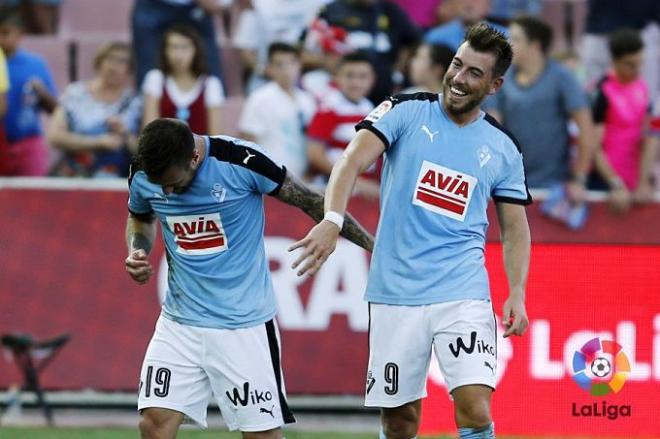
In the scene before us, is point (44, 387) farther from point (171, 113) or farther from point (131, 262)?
point (131, 262)

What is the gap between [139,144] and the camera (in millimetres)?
6516

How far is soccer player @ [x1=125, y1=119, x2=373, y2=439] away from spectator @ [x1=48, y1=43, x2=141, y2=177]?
169 inches

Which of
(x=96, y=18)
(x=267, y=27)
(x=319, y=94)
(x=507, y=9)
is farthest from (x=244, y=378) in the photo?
(x=96, y=18)

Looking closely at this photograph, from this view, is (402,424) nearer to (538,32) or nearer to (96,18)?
(538,32)

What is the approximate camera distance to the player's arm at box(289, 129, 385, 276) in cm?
605

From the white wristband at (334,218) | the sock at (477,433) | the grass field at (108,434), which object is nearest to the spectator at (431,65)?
the grass field at (108,434)

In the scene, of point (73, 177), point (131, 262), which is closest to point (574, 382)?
point (131, 262)

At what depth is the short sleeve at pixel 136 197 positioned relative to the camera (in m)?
6.89

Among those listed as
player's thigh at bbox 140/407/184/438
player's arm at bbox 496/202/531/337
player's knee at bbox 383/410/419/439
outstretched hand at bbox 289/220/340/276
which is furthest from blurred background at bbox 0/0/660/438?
outstretched hand at bbox 289/220/340/276

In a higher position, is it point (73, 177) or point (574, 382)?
point (73, 177)

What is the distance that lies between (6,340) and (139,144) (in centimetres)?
427

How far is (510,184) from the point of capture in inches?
277

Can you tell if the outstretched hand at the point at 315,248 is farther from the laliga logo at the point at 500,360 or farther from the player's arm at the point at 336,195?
the laliga logo at the point at 500,360

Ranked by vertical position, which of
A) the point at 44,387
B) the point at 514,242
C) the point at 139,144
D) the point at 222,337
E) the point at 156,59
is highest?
the point at 156,59
